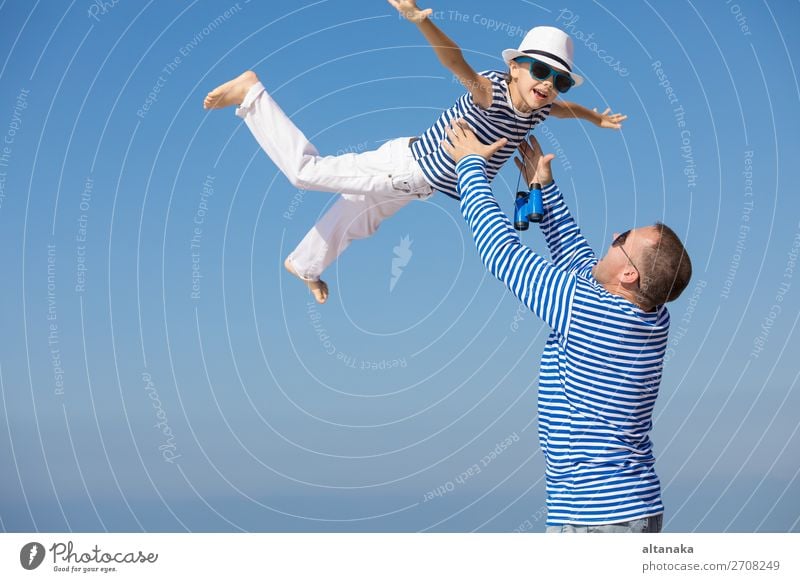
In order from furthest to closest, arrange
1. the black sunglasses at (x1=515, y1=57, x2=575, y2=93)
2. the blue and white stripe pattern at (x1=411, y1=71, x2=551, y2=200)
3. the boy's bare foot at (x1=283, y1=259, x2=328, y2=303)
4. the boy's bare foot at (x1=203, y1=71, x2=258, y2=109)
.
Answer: the boy's bare foot at (x1=283, y1=259, x2=328, y2=303)
the boy's bare foot at (x1=203, y1=71, x2=258, y2=109)
the blue and white stripe pattern at (x1=411, y1=71, x2=551, y2=200)
the black sunglasses at (x1=515, y1=57, x2=575, y2=93)

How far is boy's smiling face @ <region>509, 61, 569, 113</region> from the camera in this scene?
8.62 m

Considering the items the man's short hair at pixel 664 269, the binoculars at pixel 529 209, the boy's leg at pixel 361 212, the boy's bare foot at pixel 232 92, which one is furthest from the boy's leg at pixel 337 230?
the man's short hair at pixel 664 269

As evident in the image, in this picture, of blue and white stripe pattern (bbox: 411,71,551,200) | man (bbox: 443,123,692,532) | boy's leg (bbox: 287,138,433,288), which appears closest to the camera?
man (bbox: 443,123,692,532)

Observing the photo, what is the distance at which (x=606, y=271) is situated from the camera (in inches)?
263

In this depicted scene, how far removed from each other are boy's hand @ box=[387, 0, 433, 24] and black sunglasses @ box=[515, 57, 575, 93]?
1240 millimetres

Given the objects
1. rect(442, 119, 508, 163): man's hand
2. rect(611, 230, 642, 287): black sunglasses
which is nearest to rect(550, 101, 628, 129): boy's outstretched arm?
rect(442, 119, 508, 163): man's hand

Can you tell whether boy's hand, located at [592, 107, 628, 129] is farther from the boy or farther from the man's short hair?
the man's short hair

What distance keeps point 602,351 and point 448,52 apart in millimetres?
2870
